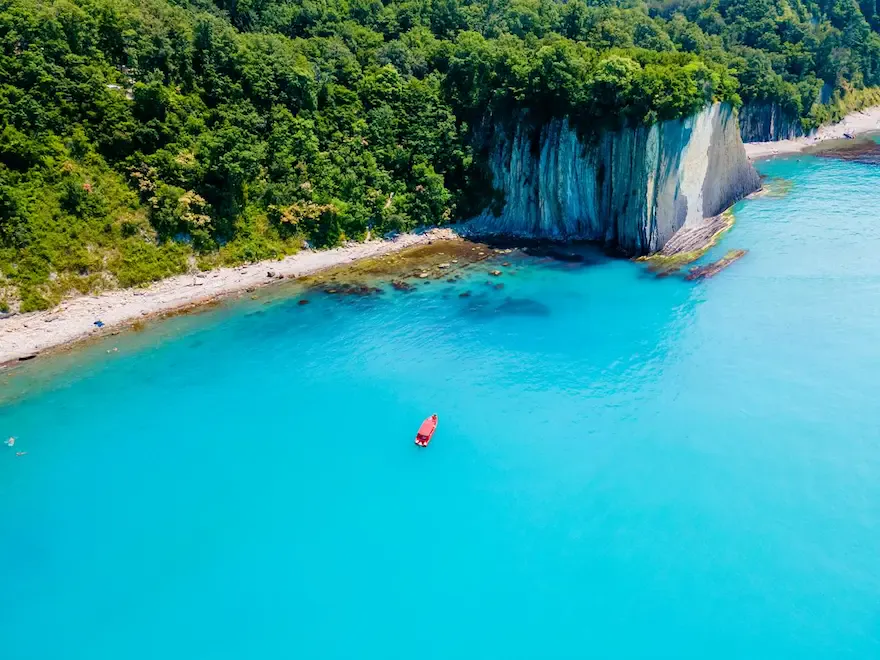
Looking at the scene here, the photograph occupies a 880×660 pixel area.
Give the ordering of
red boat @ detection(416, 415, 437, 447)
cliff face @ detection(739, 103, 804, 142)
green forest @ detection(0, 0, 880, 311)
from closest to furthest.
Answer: red boat @ detection(416, 415, 437, 447) → green forest @ detection(0, 0, 880, 311) → cliff face @ detection(739, 103, 804, 142)

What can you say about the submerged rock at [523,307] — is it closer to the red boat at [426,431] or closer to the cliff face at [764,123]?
the red boat at [426,431]

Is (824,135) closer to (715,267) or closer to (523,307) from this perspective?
(715,267)

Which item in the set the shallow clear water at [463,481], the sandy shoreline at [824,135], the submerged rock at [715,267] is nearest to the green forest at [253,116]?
the shallow clear water at [463,481]

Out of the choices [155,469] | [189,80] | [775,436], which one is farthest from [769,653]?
[189,80]

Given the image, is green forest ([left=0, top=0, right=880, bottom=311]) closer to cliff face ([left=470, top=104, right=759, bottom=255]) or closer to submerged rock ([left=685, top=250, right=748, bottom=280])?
cliff face ([left=470, top=104, right=759, bottom=255])

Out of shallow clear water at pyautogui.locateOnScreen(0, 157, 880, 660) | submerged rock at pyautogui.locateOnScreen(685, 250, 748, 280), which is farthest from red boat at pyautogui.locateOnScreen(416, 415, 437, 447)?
submerged rock at pyautogui.locateOnScreen(685, 250, 748, 280)

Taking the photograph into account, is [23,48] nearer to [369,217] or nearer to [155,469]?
[369,217]

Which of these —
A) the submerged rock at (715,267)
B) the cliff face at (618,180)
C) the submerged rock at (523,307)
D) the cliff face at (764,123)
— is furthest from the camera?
the cliff face at (764,123)
